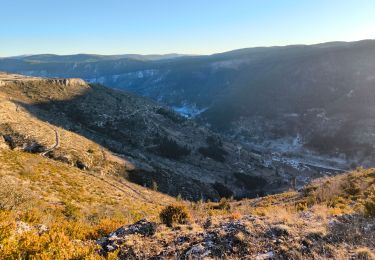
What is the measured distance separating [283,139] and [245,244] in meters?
166

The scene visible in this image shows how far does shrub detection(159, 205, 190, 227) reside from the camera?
1532 cm

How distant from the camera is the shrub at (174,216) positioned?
15320 mm

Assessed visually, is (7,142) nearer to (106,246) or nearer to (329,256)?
(106,246)

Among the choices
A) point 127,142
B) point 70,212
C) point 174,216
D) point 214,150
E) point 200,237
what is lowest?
point 214,150

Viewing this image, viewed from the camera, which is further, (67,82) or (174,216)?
(67,82)

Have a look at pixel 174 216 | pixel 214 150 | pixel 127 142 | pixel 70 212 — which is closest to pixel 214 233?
pixel 174 216

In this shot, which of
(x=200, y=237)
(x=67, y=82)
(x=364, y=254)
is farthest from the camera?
(x=67, y=82)

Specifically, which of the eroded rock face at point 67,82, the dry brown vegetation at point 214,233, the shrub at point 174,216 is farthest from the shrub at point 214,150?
the shrub at point 174,216

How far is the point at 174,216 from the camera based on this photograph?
15375 mm

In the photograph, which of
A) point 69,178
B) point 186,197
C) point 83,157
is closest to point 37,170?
point 69,178

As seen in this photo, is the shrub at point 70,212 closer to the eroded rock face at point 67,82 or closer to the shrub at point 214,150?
the shrub at point 214,150

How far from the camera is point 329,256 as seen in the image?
10555 mm

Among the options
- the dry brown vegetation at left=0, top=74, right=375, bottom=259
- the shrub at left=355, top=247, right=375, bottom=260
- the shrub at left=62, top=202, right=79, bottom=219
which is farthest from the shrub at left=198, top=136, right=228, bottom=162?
the shrub at left=355, top=247, right=375, bottom=260

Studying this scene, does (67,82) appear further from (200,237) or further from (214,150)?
(200,237)
